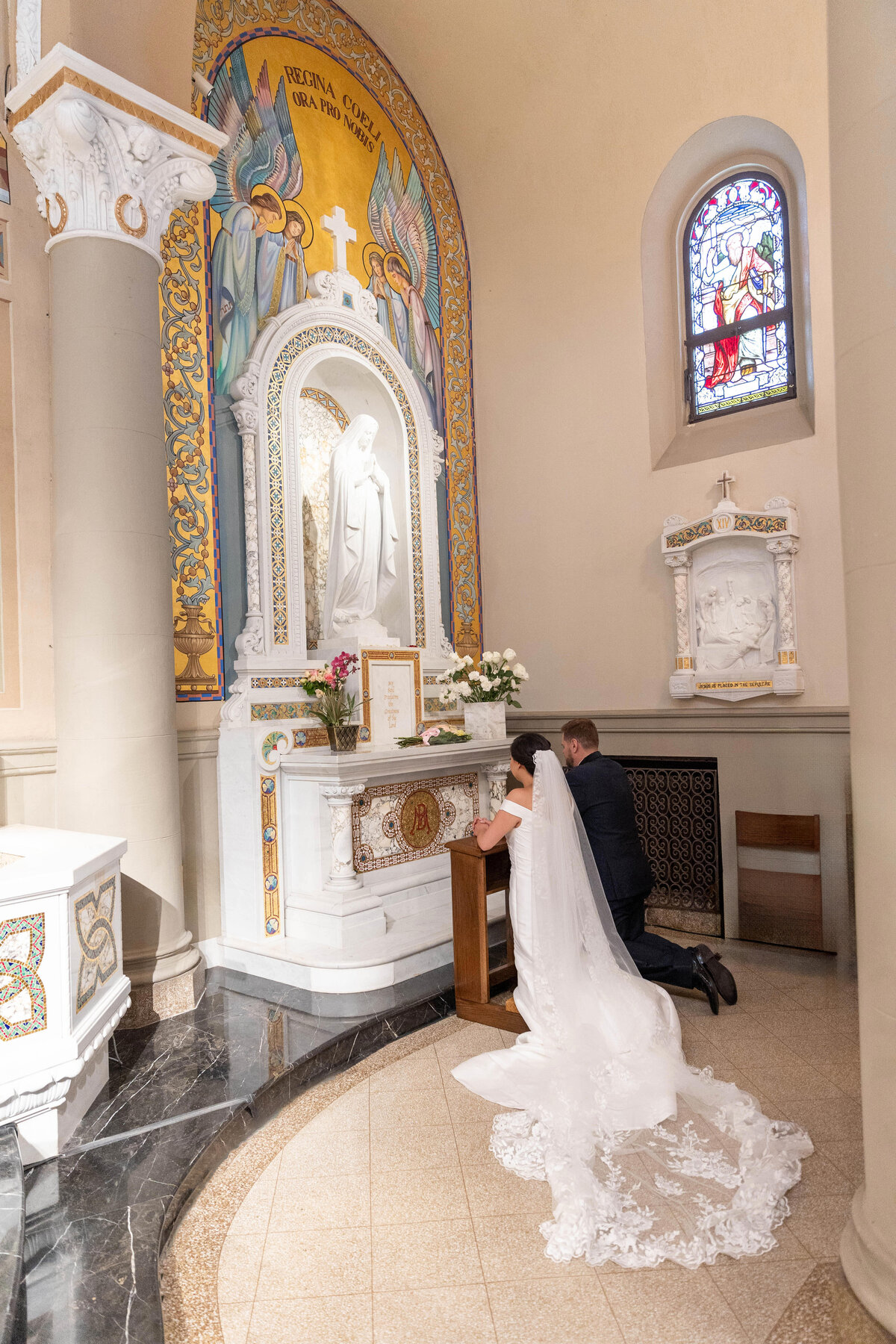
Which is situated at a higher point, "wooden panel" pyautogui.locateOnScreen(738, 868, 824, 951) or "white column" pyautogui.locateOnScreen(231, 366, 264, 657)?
"white column" pyautogui.locateOnScreen(231, 366, 264, 657)

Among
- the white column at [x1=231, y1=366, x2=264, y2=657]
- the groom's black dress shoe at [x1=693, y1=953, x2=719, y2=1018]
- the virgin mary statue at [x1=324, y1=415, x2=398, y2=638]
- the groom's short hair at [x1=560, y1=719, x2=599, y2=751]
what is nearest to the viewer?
the groom's black dress shoe at [x1=693, y1=953, x2=719, y2=1018]

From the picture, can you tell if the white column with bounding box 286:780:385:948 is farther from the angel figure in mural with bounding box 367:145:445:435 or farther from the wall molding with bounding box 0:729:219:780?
the angel figure in mural with bounding box 367:145:445:435

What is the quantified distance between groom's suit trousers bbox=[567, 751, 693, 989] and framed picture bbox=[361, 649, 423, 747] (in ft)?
5.99

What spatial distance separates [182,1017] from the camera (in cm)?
456

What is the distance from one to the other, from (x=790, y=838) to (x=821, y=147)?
490 centimetres

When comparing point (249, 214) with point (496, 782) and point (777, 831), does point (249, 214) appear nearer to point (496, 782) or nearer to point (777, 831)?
point (496, 782)

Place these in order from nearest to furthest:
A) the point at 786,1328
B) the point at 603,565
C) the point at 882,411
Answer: the point at 882,411, the point at 786,1328, the point at 603,565

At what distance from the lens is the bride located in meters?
2.77

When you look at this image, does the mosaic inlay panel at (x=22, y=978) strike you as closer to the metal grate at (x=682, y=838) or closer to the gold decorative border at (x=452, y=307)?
the metal grate at (x=682, y=838)

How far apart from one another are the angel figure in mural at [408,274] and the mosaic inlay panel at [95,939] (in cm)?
544

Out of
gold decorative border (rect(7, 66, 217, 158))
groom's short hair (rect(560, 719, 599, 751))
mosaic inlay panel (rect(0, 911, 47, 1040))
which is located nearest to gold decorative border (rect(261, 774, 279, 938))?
groom's short hair (rect(560, 719, 599, 751))

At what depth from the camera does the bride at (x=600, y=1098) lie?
277 centimetres

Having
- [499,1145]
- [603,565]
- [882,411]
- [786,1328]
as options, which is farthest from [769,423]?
[786,1328]

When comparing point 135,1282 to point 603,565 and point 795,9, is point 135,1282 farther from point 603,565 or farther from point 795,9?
point 795,9
